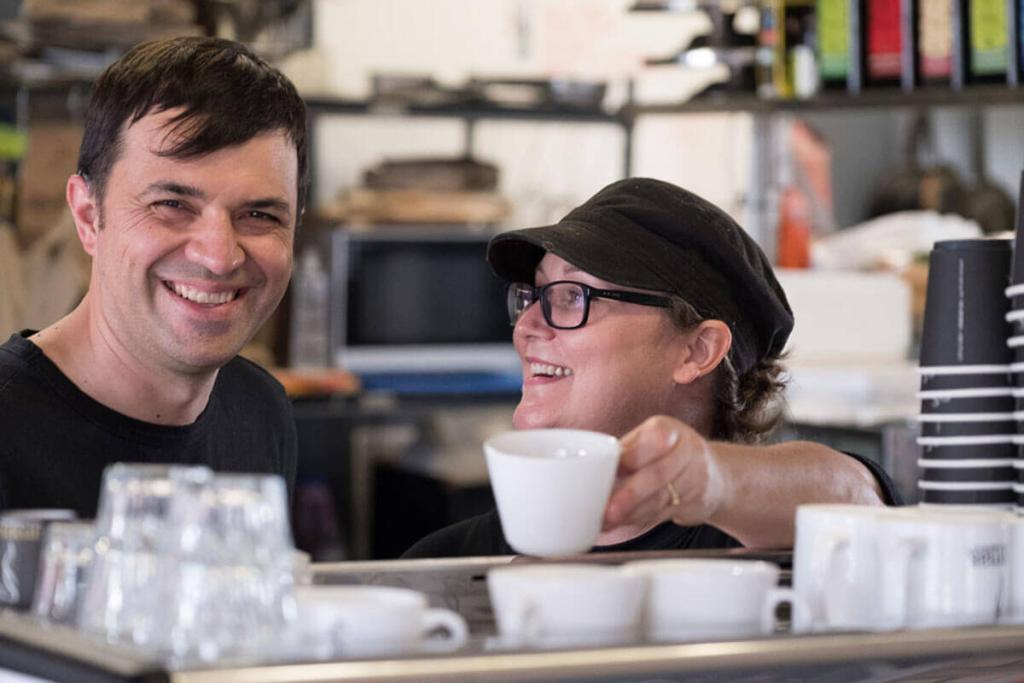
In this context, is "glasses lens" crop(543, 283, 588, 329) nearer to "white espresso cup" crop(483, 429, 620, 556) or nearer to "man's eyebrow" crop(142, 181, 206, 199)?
"man's eyebrow" crop(142, 181, 206, 199)

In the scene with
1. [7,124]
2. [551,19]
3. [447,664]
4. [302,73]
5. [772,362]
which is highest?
[551,19]

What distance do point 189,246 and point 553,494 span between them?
2.86ft

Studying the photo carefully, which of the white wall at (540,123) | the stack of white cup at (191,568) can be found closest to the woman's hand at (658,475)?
the stack of white cup at (191,568)

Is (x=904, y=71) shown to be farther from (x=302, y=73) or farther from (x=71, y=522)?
(x=71, y=522)

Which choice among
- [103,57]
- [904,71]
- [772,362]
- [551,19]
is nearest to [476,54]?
[551,19]

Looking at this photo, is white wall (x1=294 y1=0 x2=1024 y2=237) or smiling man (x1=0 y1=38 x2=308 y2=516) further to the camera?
white wall (x1=294 y1=0 x2=1024 y2=237)

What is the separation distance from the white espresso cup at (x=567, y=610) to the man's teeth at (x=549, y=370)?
892 millimetres

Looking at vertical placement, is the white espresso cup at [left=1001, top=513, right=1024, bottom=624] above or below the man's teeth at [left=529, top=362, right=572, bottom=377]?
below

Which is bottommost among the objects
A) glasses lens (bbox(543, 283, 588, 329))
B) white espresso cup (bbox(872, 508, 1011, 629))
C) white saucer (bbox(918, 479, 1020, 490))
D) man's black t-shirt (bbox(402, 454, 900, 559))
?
man's black t-shirt (bbox(402, 454, 900, 559))

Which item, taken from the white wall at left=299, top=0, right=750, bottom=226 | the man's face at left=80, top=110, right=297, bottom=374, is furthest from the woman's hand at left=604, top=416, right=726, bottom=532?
the white wall at left=299, top=0, right=750, bottom=226

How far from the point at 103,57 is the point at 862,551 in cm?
428

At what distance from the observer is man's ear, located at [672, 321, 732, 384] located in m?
2.10

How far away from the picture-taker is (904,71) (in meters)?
4.59

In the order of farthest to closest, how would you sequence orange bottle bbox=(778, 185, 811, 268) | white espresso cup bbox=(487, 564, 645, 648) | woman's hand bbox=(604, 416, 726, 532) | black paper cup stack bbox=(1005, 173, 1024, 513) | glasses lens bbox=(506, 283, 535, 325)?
orange bottle bbox=(778, 185, 811, 268) → glasses lens bbox=(506, 283, 535, 325) → black paper cup stack bbox=(1005, 173, 1024, 513) → woman's hand bbox=(604, 416, 726, 532) → white espresso cup bbox=(487, 564, 645, 648)
